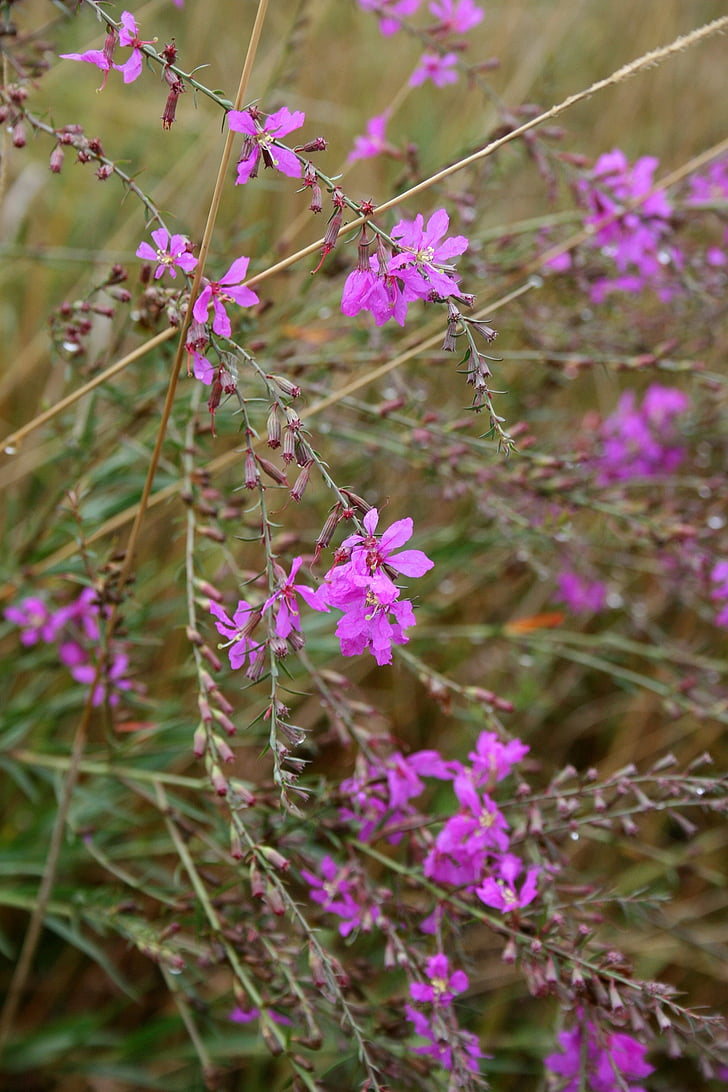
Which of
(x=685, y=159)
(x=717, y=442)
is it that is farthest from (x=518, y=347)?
(x=685, y=159)

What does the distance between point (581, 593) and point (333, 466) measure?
743 millimetres

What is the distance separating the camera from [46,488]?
7.52 ft

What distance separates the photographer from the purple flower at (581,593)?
2316mm

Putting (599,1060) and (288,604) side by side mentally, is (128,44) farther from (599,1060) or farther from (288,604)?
(599,1060)

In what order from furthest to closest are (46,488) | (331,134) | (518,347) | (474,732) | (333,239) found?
(331,134) < (518,347) < (46,488) < (474,732) < (333,239)

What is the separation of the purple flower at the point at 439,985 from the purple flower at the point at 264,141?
1.02 meters

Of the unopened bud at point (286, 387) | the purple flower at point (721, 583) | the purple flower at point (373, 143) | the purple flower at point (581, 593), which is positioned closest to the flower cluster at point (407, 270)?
the unopened bud at point (286, 387)

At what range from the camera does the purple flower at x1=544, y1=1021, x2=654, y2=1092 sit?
1250mm

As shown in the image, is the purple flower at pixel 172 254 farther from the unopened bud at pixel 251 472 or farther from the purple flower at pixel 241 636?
the purple flower at pixel 241 636

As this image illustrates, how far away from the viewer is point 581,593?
231cm

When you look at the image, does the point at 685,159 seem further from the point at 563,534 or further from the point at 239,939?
the point at 239,939

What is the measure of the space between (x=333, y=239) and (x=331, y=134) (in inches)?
110

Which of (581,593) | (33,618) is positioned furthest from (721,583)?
(33,618)

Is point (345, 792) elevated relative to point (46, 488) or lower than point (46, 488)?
lower
